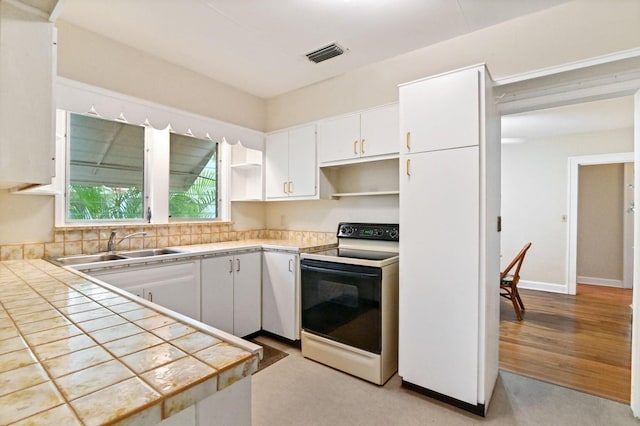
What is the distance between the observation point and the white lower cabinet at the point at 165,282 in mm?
2100

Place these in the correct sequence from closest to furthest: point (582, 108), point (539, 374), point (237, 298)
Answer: point (539, 374) → point (237, 298) → point (582, 108)

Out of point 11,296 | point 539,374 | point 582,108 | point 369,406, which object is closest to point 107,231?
point 11,296

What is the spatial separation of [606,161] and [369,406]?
493 cm

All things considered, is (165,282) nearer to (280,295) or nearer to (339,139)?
(280,295)

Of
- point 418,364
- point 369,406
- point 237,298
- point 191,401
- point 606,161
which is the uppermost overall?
point 606,161

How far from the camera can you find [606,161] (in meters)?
4.40

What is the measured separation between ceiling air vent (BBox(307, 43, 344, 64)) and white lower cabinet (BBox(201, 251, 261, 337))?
6.21 ft

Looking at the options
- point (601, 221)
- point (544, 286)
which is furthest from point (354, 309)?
point (601, 221)

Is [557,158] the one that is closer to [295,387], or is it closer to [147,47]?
[295,387]

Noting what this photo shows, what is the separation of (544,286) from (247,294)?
4758 mm

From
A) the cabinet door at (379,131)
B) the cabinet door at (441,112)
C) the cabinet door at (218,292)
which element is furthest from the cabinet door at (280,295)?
the cabinet door at (441,112)

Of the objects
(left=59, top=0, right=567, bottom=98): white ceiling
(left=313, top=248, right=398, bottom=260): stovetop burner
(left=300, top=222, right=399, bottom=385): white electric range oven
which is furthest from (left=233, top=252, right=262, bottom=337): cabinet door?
(left=59, top=0, right=567, bottom=98): white ceiling

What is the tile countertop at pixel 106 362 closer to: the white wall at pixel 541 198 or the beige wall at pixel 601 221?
the white wall at pixel 541 198

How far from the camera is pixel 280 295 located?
113 inches
